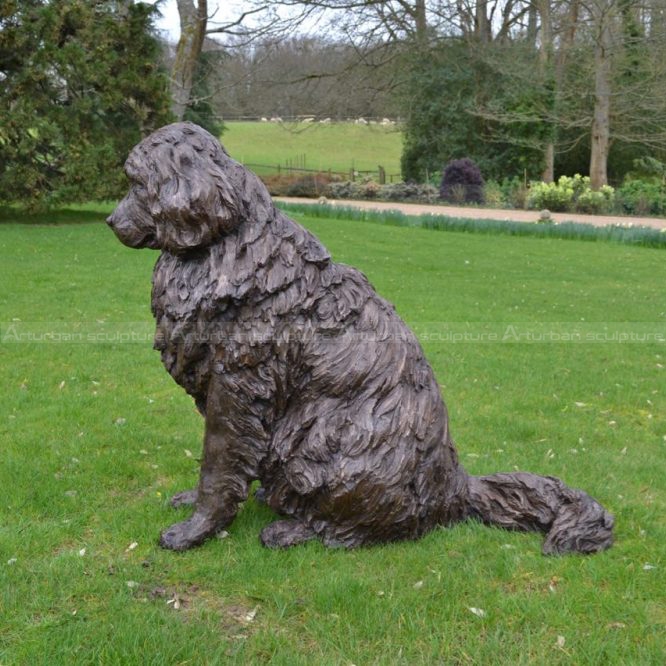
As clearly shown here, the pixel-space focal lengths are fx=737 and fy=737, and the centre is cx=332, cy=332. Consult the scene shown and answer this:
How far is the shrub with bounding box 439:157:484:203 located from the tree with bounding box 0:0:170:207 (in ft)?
38.7

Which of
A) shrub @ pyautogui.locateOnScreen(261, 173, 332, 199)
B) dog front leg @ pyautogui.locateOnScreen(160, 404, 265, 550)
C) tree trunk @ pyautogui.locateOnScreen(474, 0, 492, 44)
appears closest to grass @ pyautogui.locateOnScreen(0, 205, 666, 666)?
dog front leg @ pyautogui.locateOnScreen(160, 404, 265, 550)

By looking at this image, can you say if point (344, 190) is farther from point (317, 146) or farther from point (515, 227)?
point (317, 146)

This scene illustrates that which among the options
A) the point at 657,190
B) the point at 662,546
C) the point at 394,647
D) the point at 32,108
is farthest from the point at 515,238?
the point at 394,647

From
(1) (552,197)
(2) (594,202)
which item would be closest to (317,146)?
(1) (552,197)

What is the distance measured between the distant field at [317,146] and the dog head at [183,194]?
41.6 meters

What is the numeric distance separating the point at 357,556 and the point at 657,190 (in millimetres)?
23421

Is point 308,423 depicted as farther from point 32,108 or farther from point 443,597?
point 32,108

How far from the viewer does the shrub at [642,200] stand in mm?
22516

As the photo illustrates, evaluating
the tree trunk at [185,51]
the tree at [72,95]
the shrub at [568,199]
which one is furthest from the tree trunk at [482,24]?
the tree at [72,95]

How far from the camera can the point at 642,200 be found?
22641 millimetres

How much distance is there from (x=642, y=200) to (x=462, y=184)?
6.03 metres

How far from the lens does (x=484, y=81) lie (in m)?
30.7

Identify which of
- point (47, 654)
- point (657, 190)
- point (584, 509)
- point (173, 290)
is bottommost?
point (47, 654)

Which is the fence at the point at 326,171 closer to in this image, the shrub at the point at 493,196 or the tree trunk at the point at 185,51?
the shrub at the point at 493,196
